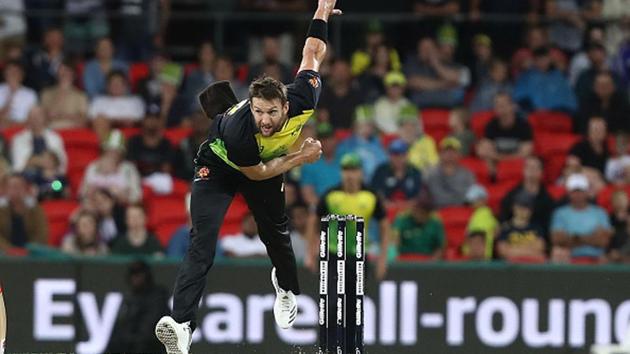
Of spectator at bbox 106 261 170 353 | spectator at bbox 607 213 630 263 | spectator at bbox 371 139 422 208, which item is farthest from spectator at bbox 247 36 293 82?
spectator at bbox 607 213 630 263

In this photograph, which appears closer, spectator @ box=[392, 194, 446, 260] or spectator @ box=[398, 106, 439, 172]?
spectator @ box=[392, 194, 446, 260]

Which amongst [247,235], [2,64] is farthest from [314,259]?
[2,64]

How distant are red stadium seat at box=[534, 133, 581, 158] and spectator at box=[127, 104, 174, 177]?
437 cm

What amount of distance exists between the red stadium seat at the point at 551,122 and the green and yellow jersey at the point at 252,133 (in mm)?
8561

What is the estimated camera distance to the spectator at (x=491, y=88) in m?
19.5

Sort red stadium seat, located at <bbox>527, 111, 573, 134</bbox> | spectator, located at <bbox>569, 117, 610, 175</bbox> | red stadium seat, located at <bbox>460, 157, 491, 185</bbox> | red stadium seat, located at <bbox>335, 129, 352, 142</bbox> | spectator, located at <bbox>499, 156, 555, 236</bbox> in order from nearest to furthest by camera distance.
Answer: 1. spectator, located at <bbox>499, 156, 555, 236</bbox>
2. spectator, located at <bbox>569, 117, 610, 175</bbox>
3. red stadium seat, located at <bbox>460, 157, 491, 185</bbox>
4. red stadium seat, located at <bbox>335, 129, 352, 142</bbox>
5. red stadium seat, located at <bbox>527, 111, 573, 134</bbox>

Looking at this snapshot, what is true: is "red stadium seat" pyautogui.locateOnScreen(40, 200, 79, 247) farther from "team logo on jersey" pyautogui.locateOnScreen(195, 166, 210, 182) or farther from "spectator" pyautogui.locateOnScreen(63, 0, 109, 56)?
"team logo on jersey" pyautogui.locateOnScreen(195, 166, 210, 182)

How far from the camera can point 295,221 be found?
16703 millimetres

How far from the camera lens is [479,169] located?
18328 millimetres

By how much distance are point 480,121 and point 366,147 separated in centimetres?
180

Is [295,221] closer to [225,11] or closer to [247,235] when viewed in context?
[247,235]

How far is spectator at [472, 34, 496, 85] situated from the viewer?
1986 cm

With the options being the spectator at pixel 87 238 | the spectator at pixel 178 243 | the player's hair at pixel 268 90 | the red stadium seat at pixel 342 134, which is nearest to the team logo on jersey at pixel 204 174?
the player's hair at pixel 268 90

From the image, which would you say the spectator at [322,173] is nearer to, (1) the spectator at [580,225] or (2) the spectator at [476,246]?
(2) the spectator at [476,246]
